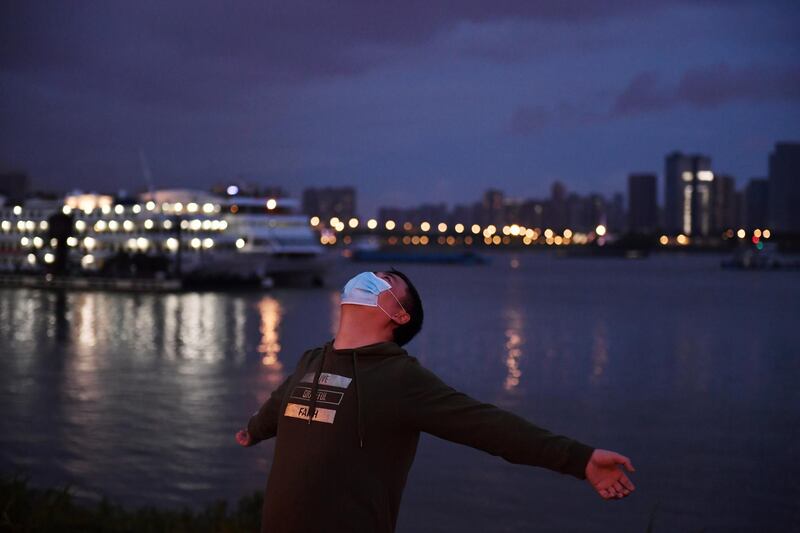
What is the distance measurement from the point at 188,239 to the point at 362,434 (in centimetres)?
7082

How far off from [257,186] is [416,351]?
4698cm

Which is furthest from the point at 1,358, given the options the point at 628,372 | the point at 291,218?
the point at 291,218

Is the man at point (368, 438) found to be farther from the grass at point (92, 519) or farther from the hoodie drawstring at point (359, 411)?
the grass at point (92, 519)

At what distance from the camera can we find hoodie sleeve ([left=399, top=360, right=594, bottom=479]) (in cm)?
311

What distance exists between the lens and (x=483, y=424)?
316cm

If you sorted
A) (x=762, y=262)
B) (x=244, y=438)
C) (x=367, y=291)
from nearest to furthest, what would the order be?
1. (x=367, y=291)
2. (x=244, y=438)
3. (x=762, y=262)

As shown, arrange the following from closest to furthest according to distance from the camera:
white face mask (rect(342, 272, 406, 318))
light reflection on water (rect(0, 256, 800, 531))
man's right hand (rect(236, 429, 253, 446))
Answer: white face mask (rect(342, 272, 406, 318)), man's right hand (rect(236, 429, 253, 446)), light reflection on water (rect(0, 256, 800, 531))

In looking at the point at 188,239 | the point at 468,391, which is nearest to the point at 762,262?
the point at 188,239

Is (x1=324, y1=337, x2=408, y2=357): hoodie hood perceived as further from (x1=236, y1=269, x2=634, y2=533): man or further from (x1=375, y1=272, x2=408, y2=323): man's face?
(x1=375, y1=272, x2=408, y2=323): man's face

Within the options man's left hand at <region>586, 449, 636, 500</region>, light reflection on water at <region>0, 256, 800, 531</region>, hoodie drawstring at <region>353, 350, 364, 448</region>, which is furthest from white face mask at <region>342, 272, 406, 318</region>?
light reflection on water at <region>0, 256, 800, 531</region>

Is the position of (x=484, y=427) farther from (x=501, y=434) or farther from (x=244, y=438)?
(x=244, y=438)

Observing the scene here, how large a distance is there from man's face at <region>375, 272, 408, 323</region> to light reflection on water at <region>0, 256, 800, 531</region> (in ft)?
23.4

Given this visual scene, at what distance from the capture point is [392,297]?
11.1 feet

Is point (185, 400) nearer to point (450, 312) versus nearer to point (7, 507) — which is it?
point (7, 507)
